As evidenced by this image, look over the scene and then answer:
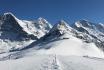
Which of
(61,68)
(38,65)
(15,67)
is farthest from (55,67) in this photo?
(15,67)

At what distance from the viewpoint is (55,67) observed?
36281 millimetres

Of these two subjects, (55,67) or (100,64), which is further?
(100,64)

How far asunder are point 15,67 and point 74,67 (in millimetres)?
8133

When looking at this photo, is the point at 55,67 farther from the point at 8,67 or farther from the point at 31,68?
the point at 8,67

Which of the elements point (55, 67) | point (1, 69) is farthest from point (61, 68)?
point (1, 69)

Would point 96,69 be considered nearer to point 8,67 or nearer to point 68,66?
point 68,66

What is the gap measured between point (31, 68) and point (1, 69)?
406 cm

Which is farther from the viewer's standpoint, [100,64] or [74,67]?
[100,64]

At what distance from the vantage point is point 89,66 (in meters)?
38.0

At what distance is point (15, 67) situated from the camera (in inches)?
1513

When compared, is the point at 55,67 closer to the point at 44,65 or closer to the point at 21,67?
the point at 44,65

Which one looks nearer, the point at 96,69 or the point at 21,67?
the point at 96,69

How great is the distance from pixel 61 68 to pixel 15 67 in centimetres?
666

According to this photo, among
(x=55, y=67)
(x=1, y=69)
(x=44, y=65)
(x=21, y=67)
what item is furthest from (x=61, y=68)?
(x=1, y=69)
